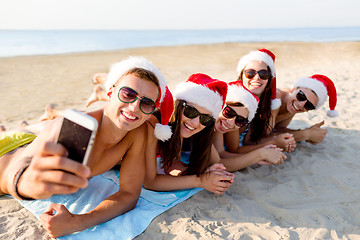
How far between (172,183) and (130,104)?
143 cm

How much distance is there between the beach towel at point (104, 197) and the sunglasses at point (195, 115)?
0.92 m

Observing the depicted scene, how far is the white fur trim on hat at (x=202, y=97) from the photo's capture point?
3145 millimetres

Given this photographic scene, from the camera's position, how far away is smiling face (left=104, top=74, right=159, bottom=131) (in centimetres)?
237

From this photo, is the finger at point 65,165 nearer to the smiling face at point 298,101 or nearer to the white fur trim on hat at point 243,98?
the white fur trim on hat at point 243,98

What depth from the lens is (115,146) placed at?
292cm

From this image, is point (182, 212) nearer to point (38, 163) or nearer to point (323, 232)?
point (323, 232)

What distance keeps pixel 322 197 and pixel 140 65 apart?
2.75 meters

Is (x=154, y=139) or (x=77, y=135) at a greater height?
(x=77, y=135)

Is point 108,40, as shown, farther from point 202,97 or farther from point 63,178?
point 63,178

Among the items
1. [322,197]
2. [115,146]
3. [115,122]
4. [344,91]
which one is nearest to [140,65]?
[115,122]

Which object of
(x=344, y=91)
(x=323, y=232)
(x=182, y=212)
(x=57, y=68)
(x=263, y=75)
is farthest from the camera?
(x=57, y=68)

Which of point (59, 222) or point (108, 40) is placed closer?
point (59, 222)

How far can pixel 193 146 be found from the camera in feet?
11.7

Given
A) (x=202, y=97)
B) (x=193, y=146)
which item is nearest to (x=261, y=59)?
(x=202, y=97)
